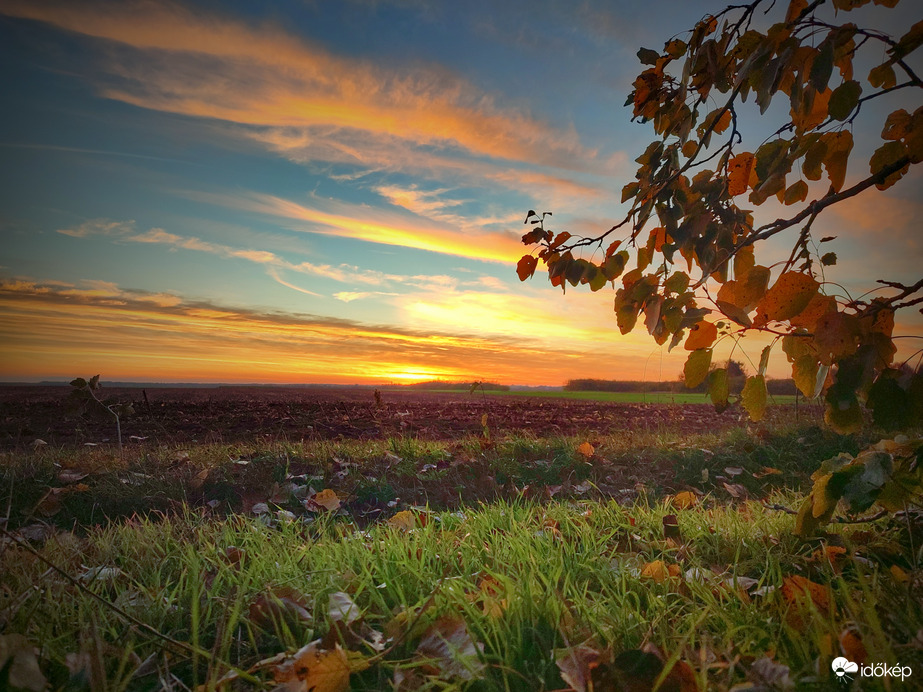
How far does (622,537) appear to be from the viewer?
285 centimetres

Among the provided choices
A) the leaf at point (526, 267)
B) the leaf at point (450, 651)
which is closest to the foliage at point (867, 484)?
the leaf at point (450, 651)

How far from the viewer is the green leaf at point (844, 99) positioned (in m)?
1.53

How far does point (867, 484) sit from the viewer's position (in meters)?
1.71

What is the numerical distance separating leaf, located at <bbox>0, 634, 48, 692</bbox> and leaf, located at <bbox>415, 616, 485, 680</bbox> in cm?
95

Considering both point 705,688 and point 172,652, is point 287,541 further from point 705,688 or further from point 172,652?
point 705,688

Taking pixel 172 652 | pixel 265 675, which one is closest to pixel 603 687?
pixel 265 675

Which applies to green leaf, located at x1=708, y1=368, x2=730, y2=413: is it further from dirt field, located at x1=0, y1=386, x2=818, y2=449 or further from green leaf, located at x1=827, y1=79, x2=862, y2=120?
dirt field, located at x1=0, y1=386, x2=818, y2=449

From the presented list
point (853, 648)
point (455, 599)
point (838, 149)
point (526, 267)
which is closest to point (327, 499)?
point (455, 599)

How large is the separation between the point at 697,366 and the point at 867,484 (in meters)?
0.63

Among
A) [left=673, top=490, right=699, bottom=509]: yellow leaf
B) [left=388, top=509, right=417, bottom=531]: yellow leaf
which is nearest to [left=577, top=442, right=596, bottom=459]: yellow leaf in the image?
[left=673, top=490, right=699, bottom=509]: yellow leaf

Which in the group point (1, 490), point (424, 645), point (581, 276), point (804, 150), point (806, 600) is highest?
point (804, 150)

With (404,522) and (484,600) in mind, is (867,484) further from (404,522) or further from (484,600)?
(404,522)

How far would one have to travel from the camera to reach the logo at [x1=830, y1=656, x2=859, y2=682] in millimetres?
1409

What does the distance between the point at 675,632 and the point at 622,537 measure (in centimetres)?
116
